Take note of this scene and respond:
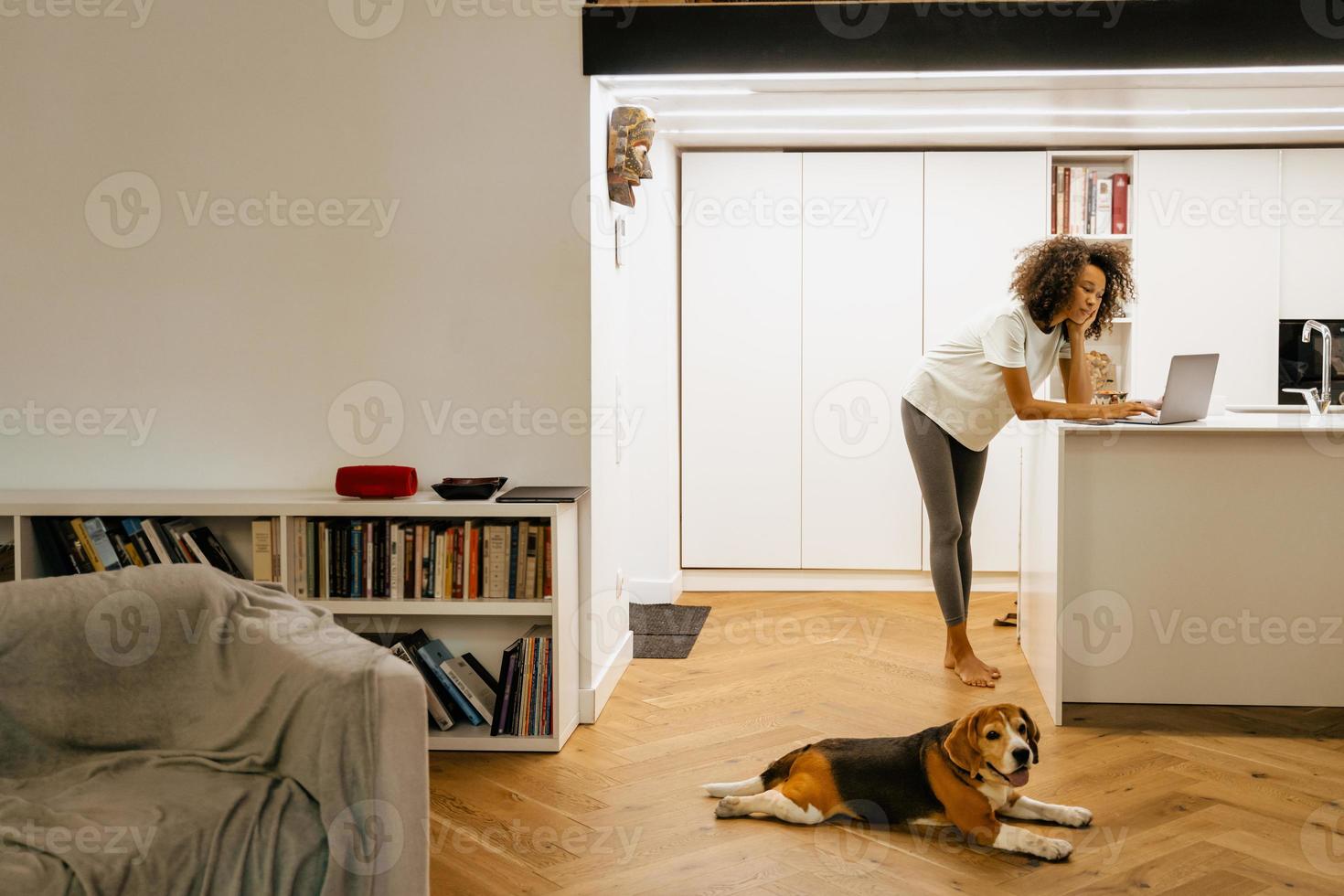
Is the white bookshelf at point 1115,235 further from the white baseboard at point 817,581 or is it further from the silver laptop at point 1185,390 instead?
the silver laptop at point 1185,390

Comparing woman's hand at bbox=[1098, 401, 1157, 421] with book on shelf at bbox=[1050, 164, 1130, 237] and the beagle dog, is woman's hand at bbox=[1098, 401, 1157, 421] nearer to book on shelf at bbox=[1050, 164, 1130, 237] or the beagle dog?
the beagle dog

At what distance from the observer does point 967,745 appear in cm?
236

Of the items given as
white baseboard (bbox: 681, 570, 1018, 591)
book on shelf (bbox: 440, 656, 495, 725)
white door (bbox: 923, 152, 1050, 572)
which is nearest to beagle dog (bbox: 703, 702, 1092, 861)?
book on shelf (bbox: 440, 656, 495, 725)

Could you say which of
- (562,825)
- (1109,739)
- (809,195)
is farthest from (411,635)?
(809,195)

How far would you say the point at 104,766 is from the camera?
1.86 meters

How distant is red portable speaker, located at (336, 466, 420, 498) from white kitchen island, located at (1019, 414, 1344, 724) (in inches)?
74.5

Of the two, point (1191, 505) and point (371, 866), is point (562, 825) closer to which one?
point (371, 866)

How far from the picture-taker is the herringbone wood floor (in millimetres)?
2203

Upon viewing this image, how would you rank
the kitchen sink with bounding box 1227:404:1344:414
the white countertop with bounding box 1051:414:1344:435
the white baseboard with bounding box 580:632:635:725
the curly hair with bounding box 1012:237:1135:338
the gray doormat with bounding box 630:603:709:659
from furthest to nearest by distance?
the kitchen sink with bounding box 1227:404:1344:414 < the gray doormat with bounding box 630:603:709:659 < the curly hair with bounding box 1012:237:1135:338 < the white baseboard with bounding box 580:632:635:725 < the white countertop with bounding box 1051:414:1344:435

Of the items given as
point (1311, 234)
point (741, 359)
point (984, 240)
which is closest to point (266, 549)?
point (741, 359)

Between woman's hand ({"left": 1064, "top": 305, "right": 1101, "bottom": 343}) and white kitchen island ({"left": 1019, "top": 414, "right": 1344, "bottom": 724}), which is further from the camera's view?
woman's hand ({"left": 1064, "top": 305, "right": 1101, "bottom": 343})

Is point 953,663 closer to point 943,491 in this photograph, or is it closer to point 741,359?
point 943,491

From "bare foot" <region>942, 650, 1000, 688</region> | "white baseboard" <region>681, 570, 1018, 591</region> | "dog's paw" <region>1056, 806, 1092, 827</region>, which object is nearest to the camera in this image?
"dog's paw" <region>1056, 806, 1092, 827</region>

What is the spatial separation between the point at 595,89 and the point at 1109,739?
2.39 m
